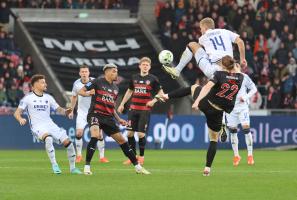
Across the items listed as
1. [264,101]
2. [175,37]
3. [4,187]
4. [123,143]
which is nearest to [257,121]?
[264,101]

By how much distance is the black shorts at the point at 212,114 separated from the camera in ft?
56.9

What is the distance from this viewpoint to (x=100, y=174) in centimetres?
1823

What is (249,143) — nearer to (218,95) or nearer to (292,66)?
(218,95)

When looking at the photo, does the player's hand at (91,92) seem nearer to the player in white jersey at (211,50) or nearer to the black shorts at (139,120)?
the player in white jersey at (211,50)

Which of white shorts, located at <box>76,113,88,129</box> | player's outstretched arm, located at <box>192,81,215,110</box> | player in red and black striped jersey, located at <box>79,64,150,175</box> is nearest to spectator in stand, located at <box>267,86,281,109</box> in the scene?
white shorts, located at <box>76,113,88,129</box>

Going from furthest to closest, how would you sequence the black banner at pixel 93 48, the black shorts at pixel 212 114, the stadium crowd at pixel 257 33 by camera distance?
the black banner at pixel 93 48 < the stadium crowd at pixel 257 33 < the black shorts at pixel 212 114

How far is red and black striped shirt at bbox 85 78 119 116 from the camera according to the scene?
1855 centimetres

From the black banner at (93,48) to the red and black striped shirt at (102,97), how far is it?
61.4 feet

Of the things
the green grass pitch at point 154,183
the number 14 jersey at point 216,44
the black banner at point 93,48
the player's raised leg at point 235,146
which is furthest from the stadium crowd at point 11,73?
the number 14 jersey at point 216,44

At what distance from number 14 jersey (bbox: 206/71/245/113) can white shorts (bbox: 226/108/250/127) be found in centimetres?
654

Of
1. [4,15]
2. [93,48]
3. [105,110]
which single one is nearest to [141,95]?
[105,110]

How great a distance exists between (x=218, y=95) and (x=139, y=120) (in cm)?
580

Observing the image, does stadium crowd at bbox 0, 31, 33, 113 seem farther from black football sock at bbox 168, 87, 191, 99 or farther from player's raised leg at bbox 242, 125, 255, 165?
black football sock at bbox 168, 87, 191, 99

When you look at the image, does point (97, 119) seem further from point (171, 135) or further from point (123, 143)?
point (171, 135)
